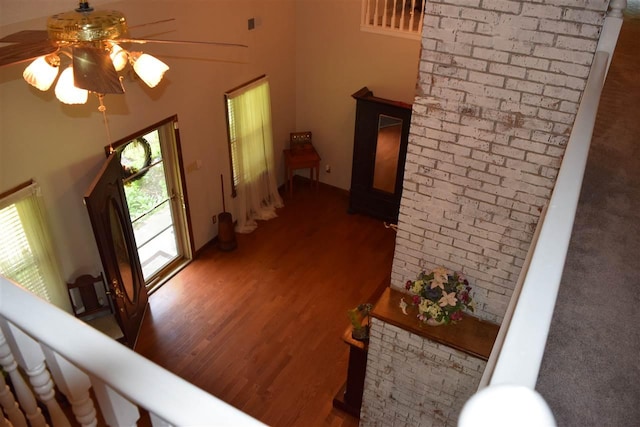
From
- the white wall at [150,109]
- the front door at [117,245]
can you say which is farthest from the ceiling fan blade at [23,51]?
the front door at [117,245]

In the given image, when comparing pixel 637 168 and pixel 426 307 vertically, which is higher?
pixel 637 168

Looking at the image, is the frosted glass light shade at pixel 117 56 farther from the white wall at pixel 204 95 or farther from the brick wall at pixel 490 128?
the brick wall at pixel 490 128

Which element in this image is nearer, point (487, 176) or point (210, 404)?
point (210, 404)

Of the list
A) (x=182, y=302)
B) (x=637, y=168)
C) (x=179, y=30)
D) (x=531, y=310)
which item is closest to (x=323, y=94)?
(x=179, y=30)

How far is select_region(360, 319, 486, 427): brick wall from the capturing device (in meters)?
4.22

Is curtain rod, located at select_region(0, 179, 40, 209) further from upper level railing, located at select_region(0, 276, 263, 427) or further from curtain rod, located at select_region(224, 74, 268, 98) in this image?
upper level railing, located at select_region(0, 276, 263, 427)

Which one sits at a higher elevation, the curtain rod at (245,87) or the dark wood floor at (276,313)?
the curtain rod at (245,87)

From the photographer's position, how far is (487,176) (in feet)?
12.1

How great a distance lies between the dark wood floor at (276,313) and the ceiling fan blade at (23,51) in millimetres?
3787

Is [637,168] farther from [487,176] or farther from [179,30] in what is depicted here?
[179,30]

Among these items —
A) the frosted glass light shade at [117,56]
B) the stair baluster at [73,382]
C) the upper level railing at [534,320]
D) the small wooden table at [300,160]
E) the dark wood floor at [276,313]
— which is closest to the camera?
the upper level railing at [534,320]

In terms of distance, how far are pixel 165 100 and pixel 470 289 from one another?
415cm

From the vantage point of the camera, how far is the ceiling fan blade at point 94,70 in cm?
291

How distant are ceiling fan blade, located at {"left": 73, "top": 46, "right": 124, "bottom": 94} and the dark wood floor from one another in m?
3.58
